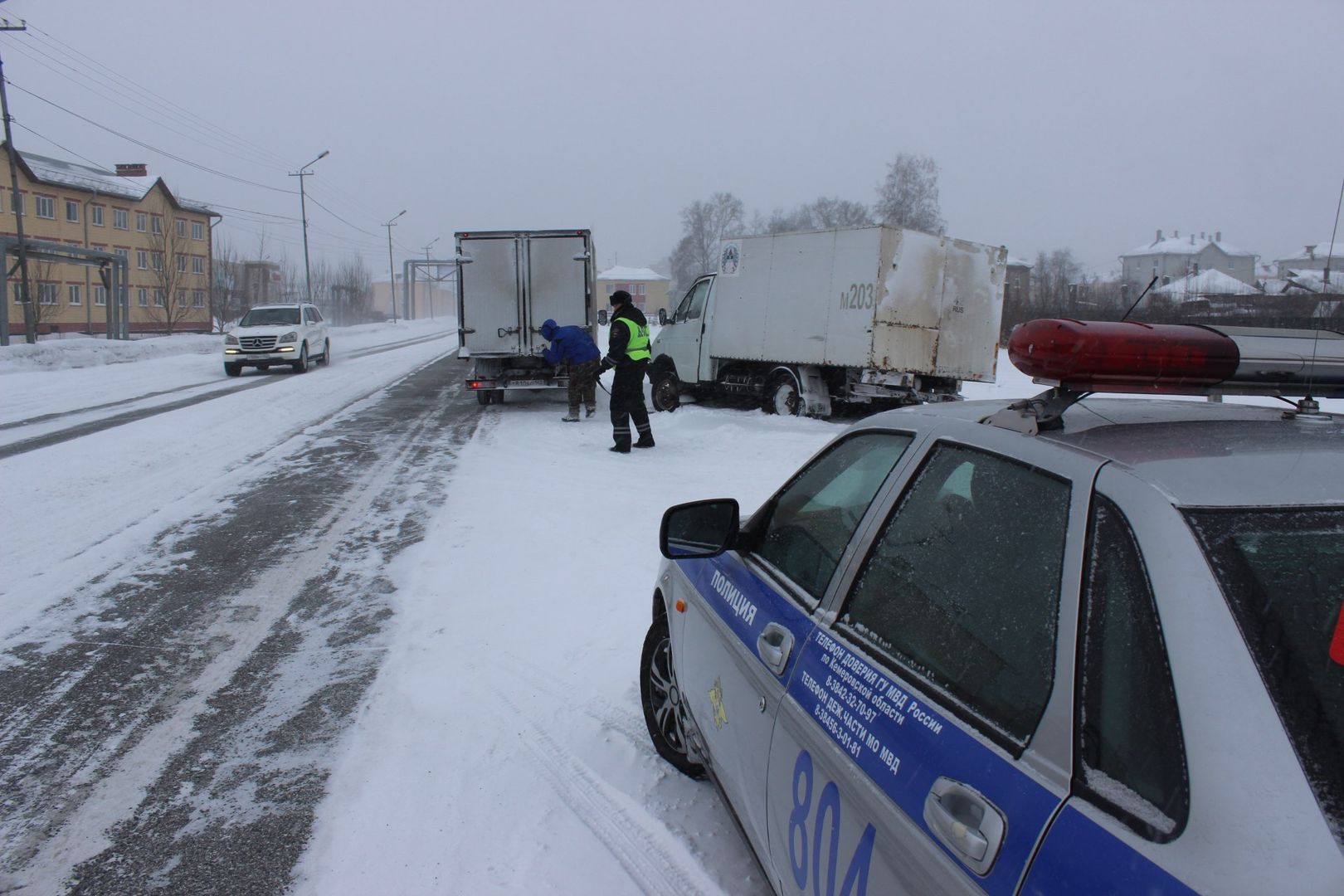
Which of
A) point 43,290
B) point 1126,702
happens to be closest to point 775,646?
point 1126,702

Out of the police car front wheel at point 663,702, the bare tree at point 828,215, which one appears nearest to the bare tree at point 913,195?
the bare tree at point 828,215

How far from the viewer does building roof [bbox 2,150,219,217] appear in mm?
52344

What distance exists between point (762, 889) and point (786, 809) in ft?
2.52

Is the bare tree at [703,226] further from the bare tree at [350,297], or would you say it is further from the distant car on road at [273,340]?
the distant car on road at [273,340]

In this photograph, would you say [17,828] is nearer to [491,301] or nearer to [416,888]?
[416,888]

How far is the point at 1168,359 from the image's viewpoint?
183 centimetres

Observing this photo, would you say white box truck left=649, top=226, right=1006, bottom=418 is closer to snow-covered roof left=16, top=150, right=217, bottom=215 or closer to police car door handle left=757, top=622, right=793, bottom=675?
police car door handle left=757, top=622, right=793, bottom=675

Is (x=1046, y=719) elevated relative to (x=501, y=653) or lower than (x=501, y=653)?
elevated

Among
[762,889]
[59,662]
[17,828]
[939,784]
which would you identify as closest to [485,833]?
[762,889]

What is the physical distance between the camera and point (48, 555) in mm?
6207

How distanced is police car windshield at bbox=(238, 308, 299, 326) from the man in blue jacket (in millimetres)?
12214

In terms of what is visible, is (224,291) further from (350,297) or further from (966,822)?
(966,822)

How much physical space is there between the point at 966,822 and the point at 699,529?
1.58 meters

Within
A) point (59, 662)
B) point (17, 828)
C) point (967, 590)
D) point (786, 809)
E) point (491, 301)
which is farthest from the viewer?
point (491, 301)
